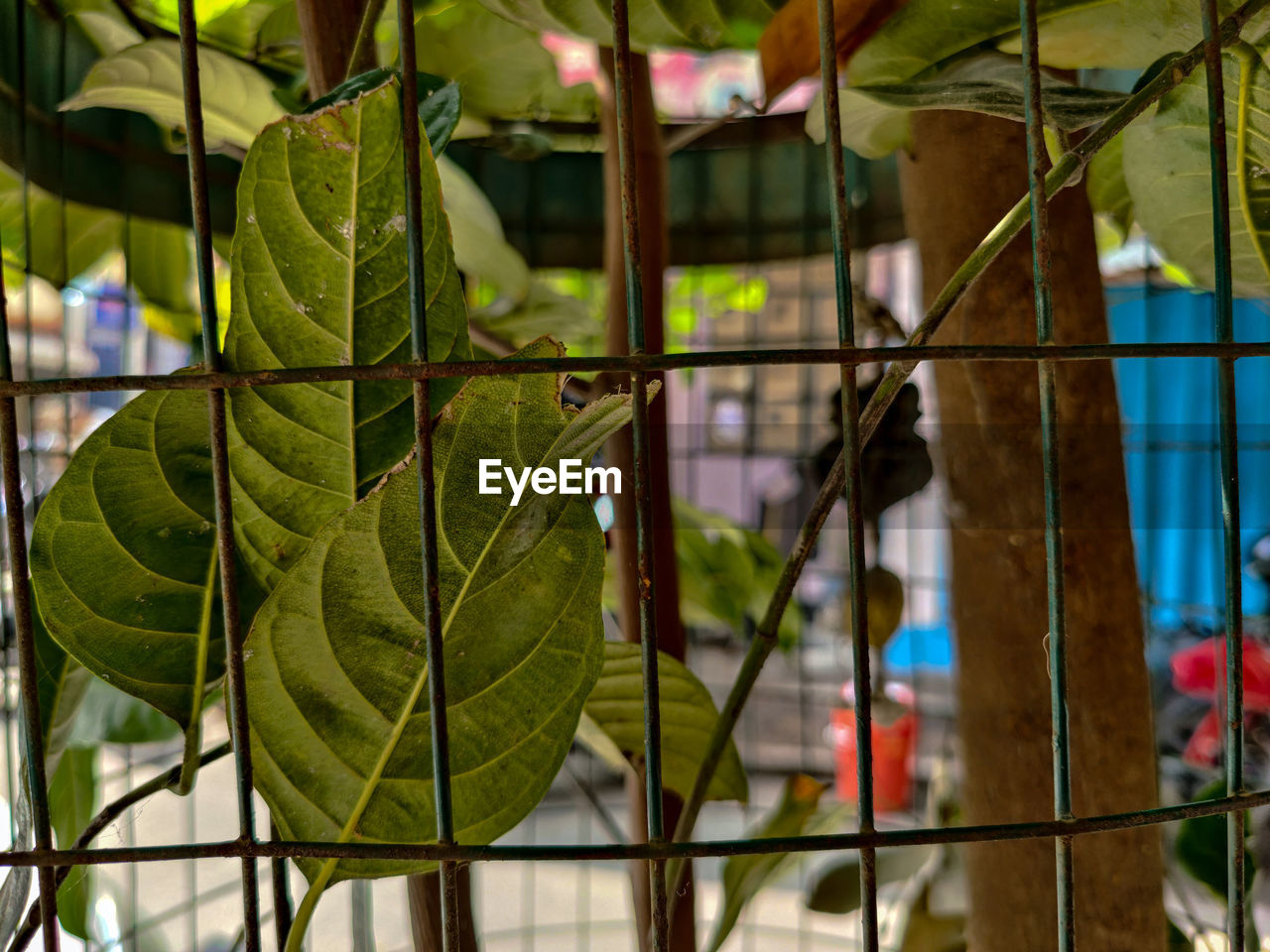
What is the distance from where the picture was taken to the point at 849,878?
1.72ft

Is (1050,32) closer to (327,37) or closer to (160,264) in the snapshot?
(327,37)

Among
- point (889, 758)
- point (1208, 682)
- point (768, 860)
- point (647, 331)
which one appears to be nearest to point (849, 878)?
point (768, 860)

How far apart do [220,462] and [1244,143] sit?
29 centimetres

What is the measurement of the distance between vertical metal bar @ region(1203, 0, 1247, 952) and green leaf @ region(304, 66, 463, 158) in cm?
17

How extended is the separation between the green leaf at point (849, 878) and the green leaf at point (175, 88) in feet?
1.48

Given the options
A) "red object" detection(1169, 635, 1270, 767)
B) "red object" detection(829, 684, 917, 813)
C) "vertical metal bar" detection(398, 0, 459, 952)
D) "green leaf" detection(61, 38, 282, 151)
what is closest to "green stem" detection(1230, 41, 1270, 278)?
"vertical metal bar" detection(398, 0, 459, 952)

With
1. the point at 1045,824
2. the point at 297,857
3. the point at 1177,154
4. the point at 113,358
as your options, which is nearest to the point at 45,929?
the point at 297,857

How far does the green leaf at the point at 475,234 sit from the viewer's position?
0.47 metres

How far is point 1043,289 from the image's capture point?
0.67ft

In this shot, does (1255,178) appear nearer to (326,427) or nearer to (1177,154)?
(1177,154)

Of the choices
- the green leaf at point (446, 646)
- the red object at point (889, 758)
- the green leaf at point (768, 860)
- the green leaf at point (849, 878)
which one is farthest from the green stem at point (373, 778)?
the red object at point (889, 758)

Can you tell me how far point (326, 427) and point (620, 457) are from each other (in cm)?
17

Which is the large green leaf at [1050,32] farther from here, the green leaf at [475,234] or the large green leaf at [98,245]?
the large green leaf at [98,245]

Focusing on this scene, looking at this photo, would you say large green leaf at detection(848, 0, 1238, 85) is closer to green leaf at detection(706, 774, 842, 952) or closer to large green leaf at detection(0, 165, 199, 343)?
green leaf at detection(706, 774, 842, 952)
